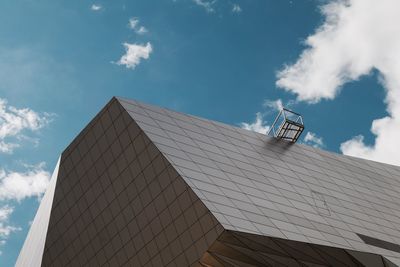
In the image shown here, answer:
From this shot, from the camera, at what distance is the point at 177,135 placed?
3634cm

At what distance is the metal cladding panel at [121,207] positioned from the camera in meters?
30.4

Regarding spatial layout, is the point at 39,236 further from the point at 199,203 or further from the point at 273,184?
the point at 199,203

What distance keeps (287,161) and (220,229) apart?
15.8 metres

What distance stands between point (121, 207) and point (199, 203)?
24.3 ft

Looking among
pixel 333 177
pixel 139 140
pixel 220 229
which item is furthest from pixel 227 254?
Answer: pixel 333 177

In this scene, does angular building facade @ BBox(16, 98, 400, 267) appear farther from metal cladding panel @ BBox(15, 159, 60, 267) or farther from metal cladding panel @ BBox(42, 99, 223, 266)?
metal cladding panel @ BBox(15, 159, 60, 267)

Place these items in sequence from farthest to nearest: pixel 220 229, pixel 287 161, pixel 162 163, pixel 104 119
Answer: pixel 287 161
pixel 104 119
pixel 162 163
pixel 220 229

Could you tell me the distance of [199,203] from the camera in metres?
29.3

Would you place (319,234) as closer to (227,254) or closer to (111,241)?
(227,254)

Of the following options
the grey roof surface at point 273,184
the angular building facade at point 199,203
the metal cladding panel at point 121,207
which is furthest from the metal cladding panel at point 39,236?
the grey roof surface at point 273,184

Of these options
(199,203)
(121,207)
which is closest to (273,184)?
(199,203)

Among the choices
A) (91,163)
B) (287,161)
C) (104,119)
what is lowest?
(91,163)

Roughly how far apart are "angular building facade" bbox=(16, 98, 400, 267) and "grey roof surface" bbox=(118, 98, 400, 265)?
0.35ft

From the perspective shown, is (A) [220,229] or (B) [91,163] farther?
(B) [91,163]
